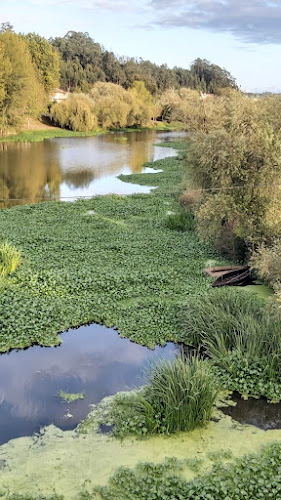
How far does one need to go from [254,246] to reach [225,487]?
32.6 feet

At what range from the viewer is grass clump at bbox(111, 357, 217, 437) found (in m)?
7.97

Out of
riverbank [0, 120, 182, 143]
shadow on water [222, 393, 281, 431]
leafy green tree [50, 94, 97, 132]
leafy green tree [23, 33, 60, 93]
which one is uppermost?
leafy green tree [23, 33, 60, 93]

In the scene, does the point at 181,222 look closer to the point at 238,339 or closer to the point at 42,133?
the point at 238,339

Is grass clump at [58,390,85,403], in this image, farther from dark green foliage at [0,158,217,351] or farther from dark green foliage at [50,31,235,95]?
dark green foliage at [50,31,235,95]

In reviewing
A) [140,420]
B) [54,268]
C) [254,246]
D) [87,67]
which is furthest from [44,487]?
[87,67]

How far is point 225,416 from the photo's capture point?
8.64 meters

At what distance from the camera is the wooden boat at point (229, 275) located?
14.2m

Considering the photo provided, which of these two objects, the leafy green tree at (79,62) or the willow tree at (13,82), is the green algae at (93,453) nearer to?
the willow tree at (13,82)

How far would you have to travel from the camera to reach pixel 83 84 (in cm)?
8488

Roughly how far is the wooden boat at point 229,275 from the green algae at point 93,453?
6147 mm

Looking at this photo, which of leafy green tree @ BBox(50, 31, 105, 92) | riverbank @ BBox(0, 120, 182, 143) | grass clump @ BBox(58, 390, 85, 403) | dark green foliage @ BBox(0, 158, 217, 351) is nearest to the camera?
grass clump @ BBox(58, 390, 85, 403)

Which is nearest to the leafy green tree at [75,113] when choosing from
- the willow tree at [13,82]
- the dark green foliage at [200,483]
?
the willow tree at [13,82]

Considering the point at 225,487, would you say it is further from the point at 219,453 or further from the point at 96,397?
the point at 96,397

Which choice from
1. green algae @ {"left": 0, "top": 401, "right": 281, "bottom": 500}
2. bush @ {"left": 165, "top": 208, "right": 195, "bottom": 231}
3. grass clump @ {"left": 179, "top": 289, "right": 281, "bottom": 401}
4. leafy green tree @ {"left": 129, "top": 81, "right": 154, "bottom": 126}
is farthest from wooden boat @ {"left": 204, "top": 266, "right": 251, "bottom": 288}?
leafy green tree @ {"left": 129, "top": 81, "right": 154, "bottom": 126}
